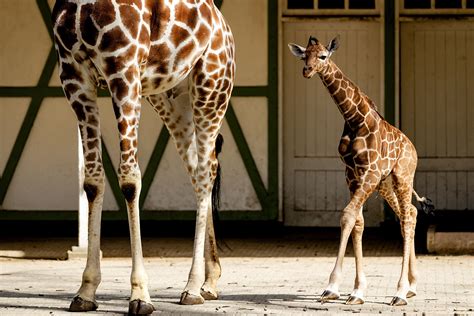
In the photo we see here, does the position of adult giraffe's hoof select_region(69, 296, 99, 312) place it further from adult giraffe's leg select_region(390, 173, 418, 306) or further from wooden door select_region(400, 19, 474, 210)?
wooden door select_region(400, 19, 474, 210)

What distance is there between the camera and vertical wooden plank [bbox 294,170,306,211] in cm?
1500

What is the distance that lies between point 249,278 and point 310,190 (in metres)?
4.37

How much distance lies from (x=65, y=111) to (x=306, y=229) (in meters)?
3.36

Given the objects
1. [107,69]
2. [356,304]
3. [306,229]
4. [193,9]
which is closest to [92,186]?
[107,69]

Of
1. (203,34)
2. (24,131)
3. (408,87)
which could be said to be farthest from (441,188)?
(203,34)

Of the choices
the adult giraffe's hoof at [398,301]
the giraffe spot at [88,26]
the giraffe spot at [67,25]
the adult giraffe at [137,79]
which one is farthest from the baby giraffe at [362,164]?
the giraffe spot at [67,25]

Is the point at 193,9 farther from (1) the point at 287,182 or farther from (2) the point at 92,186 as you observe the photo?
(1) the point at 287,182

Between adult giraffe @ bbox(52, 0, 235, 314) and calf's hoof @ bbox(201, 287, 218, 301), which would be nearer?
adult giraffe @ bbox(52, 0, 235, 314)

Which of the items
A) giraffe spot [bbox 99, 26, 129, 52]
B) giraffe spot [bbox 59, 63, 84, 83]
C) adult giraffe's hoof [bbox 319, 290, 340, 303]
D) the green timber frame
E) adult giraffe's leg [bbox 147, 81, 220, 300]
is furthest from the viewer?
the green timber frame

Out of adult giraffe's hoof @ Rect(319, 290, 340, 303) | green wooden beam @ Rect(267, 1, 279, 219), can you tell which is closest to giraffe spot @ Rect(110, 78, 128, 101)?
adult giraffe's hoof @ Rect(319, 290, 340, 303)

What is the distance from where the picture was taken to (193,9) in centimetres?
870

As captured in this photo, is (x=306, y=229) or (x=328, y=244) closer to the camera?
(x=328, y=244)

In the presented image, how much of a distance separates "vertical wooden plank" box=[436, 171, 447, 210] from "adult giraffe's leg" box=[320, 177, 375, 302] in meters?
6.27

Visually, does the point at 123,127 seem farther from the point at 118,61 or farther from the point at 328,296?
the point at 328,296
